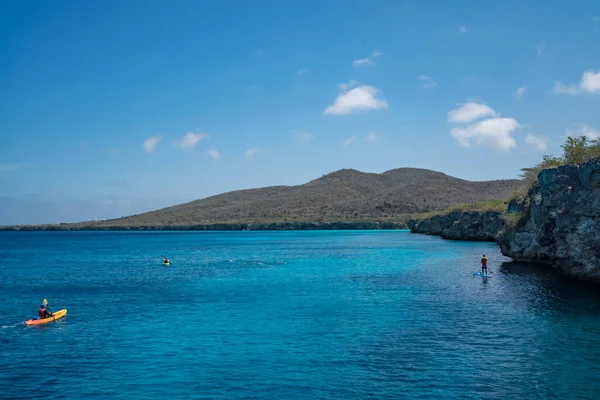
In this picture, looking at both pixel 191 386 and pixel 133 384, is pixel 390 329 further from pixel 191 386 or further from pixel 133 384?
pixel 133 384

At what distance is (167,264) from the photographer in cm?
6725

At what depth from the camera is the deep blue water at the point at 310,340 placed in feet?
58.5

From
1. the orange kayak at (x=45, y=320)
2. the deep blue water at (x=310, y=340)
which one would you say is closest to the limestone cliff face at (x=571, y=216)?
the deep blue water at (x=310, y=340)

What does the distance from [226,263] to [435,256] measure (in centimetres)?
3030

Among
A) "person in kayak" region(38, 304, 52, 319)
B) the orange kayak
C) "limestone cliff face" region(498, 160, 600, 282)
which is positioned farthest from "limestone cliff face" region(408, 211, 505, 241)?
"person in kayak" region(38, 304, 52, 319)

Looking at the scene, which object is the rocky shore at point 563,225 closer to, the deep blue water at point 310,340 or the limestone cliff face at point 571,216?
the limestone cliff face at point 571,216

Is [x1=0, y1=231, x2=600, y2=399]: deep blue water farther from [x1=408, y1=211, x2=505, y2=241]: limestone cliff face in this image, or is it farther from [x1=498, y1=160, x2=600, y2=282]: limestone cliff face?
[x1=408, y1=211, x2=505, y2=241]: limestone cliff face

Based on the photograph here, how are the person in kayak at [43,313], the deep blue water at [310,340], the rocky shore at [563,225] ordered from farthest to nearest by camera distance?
the rocky shore at [563,225]
the person in kayak at [43,313]
the deep blue water at [310,340]

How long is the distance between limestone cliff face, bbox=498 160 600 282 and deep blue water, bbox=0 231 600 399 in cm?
231

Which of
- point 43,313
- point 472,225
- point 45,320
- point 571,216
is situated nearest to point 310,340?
point 45,320

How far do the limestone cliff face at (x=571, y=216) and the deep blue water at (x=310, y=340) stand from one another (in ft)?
7.57

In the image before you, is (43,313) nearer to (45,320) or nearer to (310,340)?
(45,320)

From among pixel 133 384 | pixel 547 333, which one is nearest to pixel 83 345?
pixel 133 384

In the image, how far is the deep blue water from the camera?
17.8 m
